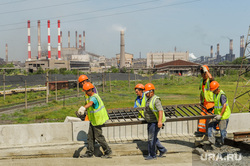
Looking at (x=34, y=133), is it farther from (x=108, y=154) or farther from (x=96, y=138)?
(x=108, y=154)

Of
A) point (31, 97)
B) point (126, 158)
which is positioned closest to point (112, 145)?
point (126, 158)

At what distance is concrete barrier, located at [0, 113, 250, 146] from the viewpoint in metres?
7.16

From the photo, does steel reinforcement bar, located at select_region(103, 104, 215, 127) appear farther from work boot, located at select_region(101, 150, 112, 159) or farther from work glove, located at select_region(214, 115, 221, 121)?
work boot, located at select_region(101, 150, 112, 159)

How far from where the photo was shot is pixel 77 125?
24.6ft

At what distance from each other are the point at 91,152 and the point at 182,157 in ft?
6.99

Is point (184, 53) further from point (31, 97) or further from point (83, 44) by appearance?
point (31, 97)

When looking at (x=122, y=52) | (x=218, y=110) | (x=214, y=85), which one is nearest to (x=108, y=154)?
(x=218, y=110)

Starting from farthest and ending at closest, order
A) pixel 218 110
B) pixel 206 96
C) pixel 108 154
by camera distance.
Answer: pixel 206 96
pixel 218 110
pixel 108 154

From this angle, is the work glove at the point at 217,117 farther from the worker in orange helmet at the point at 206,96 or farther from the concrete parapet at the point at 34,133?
the concrete parapet at the point at 34,133

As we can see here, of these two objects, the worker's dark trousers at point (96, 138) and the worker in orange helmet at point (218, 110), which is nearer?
the worker's dark trousers at point (96, 138)

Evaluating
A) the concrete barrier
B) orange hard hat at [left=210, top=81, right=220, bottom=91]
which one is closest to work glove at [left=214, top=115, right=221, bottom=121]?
orange hard hat at [left=210, top=81, right=220, bottom=91]

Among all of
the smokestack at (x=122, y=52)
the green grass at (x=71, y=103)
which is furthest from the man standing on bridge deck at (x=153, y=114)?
the smokestack at (x=122, y=52)

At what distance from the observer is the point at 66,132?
743 cm

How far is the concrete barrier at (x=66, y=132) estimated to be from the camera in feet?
23.5
